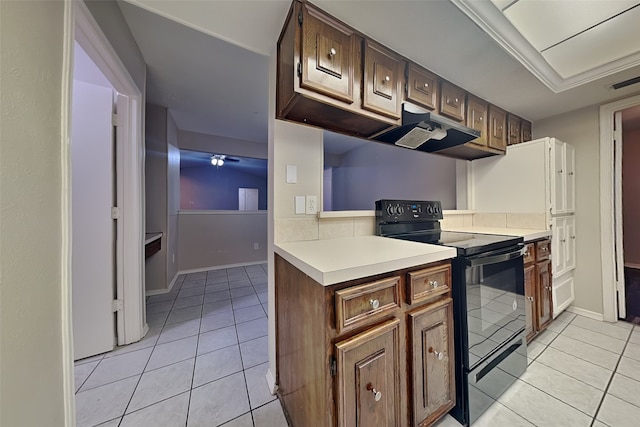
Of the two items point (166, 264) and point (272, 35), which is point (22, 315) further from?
point (166, 264)

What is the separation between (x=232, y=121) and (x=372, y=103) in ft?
9.29

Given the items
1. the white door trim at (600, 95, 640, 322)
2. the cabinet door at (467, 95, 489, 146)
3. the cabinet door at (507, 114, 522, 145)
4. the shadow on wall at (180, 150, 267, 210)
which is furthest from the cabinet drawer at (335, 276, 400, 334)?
the shadow on wall at (180, 150, 267, 210)

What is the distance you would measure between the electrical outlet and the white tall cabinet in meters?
2.02

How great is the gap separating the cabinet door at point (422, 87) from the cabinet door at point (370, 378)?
1349mm

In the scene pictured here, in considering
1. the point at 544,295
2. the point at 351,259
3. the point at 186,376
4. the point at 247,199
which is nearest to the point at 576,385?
the point at 544,295

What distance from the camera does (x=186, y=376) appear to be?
147 cm

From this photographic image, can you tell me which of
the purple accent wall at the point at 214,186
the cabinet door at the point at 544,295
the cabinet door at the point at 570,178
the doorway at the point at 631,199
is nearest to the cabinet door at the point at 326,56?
the cabinet door at the point at 544,295

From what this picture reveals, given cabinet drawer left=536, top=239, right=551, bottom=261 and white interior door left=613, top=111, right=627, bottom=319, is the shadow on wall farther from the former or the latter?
white interior door left=613, top=111, right=627, bottom=319

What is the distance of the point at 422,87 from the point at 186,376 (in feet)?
8.14

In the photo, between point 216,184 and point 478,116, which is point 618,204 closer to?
point 478,116

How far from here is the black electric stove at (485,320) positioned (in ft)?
3.56

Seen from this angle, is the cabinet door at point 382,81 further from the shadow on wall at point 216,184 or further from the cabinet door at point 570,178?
the shadow on wall at point 216,184

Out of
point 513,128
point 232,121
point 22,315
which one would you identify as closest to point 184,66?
point 232,121

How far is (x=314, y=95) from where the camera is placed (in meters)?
1.05
